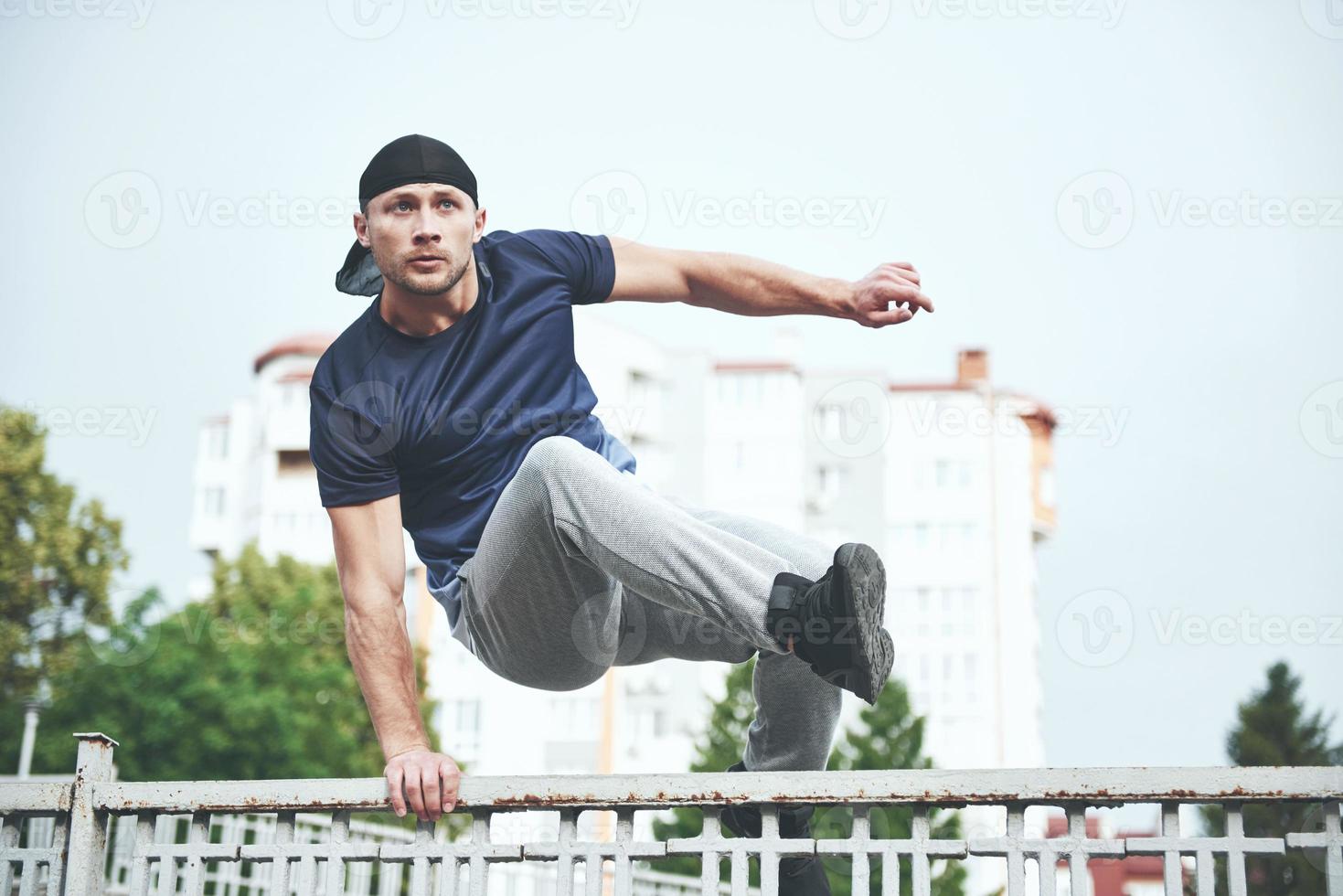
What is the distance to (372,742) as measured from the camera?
1480 inches

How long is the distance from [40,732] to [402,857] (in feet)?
96.3

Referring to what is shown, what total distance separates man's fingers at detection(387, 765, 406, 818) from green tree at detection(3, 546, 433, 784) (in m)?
24.6

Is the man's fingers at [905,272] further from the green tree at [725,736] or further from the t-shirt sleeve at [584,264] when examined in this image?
the green tree at [725,736]

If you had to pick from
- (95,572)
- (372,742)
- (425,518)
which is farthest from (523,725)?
(425,518)

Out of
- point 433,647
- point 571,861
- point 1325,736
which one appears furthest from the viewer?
point 433,647

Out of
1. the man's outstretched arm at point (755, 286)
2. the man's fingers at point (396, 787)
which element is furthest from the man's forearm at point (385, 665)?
the man's outstretched arm at point (755, 286)

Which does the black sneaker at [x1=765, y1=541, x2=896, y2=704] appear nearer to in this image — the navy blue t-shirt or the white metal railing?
the white metal railing

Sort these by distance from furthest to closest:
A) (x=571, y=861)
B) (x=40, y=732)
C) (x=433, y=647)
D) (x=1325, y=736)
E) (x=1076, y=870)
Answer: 1. (x=433, y=647)
2. (x=1325, y=736)
3. (x=40, y=732)
4. (x=571, y=861)
5. (x=1076, y=870)

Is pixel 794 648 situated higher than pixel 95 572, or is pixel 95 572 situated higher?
pixel 95 572

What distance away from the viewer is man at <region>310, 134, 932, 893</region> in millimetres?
4301

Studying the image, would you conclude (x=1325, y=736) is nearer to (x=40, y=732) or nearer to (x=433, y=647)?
(x=433, y=647)

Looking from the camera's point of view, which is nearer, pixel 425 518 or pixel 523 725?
pixel 425 518

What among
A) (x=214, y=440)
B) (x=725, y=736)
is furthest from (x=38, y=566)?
(x=214, y=440)

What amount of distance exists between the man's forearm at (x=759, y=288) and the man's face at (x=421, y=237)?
0.81m
